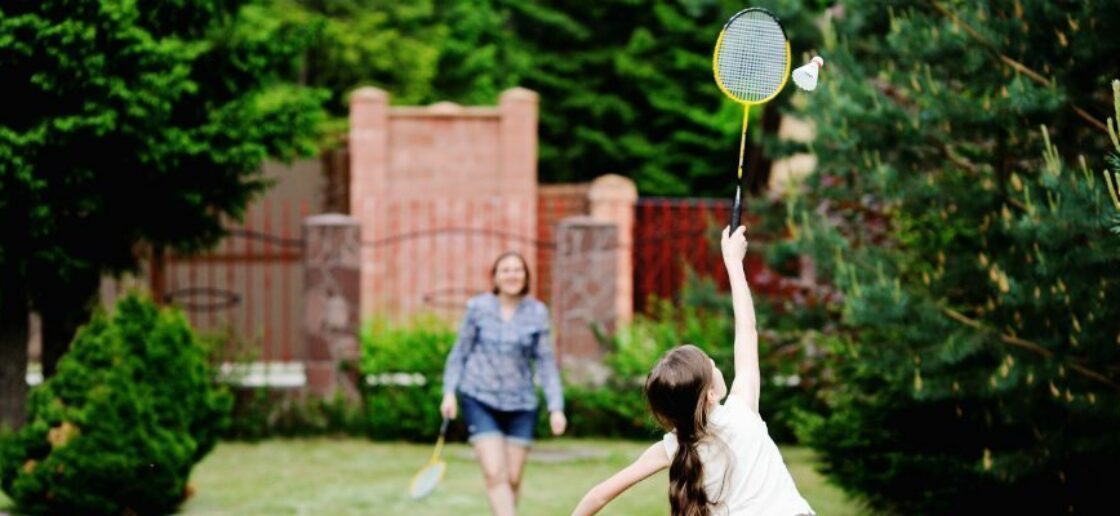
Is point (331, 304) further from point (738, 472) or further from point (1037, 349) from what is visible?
point (738, 472)

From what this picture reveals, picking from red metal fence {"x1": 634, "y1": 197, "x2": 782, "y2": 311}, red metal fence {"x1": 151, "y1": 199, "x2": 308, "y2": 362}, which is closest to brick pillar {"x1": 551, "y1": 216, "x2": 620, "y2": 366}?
red metal fence {"x1": 634, "y1": 197, "x2": 782, "y2": 311}

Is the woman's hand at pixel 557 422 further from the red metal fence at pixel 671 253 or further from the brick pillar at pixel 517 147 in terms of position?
the brick pillar at pixel 517 147

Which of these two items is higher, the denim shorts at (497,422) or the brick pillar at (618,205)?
the brick pillar at (618,205)

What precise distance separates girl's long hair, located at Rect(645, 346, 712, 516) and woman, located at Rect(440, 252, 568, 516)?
3.90 metres

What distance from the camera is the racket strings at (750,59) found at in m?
6.04

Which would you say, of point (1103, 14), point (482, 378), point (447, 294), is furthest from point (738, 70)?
point (447, 294)

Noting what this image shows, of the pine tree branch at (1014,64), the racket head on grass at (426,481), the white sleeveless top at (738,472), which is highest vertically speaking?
the pine tree branch at (1014,64)

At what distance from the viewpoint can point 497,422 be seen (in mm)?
9203

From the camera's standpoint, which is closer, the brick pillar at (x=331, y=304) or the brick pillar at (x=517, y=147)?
the brick pillar at (x=331, y=304)

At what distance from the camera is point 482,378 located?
9180mm

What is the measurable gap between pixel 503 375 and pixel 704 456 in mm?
4215

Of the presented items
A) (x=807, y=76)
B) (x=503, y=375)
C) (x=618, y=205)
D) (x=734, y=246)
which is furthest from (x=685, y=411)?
(x=618, y=205)

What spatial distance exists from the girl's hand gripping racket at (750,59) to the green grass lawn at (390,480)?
521cm

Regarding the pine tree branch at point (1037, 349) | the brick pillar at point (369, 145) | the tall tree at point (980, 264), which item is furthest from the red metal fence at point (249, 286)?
the pine tree branch at point (1037, 349)
